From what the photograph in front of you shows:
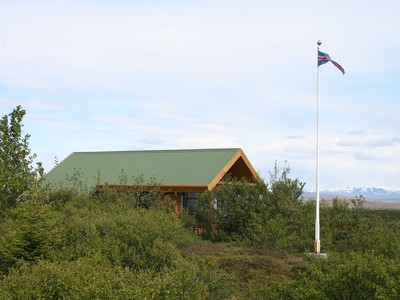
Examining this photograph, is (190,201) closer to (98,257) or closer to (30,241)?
(30,241)

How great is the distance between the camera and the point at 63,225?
20.0 m

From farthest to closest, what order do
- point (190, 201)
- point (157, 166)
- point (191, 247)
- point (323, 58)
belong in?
point (157, 166) < point (190, 201) < point (323, 58) < point (191, 247)

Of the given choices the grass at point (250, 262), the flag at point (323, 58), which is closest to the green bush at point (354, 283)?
the grass at point (250, 262)

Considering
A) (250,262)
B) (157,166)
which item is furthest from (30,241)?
(157,166)

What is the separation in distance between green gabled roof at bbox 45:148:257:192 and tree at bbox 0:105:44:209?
5.75 meters

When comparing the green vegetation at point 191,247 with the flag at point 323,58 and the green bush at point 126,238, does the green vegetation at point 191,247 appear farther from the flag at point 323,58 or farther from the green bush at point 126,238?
the flag at point 323,58

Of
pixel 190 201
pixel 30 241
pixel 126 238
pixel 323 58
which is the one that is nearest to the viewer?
pixel 30 241

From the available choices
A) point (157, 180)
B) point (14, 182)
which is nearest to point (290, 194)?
point (157, 180)

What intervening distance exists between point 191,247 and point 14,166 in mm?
7673

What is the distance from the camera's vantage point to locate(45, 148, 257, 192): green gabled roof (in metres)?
27.5

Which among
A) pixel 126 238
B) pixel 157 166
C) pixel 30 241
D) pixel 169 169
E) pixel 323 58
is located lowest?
pixel 30 241

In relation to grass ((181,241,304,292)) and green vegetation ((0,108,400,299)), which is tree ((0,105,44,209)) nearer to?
green vegetation ((0,108,400,299))

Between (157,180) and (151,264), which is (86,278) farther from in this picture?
(157,180)

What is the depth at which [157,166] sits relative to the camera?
99.0 feet
